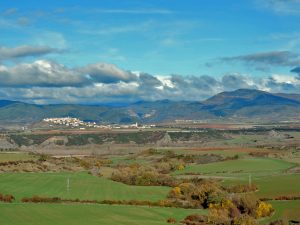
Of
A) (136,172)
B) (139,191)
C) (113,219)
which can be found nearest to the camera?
(113,219)

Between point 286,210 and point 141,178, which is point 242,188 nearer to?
point 286,210

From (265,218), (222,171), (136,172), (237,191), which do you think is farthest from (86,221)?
(222,171)

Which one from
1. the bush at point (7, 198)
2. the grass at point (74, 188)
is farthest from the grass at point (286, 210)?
the bush at point (7, 198)

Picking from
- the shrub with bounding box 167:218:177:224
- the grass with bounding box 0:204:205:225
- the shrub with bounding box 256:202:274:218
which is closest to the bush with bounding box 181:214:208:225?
the shrub with bounding box 167:218:177:224

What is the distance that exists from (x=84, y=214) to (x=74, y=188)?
26.1 m

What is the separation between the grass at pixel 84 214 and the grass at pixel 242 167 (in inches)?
2035

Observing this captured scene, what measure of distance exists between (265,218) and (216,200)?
36.2ft

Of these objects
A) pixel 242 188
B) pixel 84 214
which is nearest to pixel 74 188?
pixel 84 214

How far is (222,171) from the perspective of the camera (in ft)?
419

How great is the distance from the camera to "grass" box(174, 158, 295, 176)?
4906 inches

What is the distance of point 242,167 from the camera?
430ft

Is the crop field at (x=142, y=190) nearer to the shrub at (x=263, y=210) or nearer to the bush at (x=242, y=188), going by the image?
the bush at (x=242, y=188)

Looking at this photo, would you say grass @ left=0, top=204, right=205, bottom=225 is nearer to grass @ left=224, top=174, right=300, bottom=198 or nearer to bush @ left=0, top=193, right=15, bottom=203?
bush @ left=0, top=193, right=15, bottom=203

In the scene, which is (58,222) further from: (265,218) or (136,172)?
(136,172)
